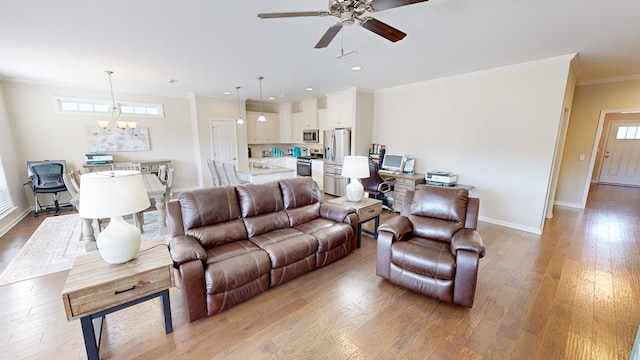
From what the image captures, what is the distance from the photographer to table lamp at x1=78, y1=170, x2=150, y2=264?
5.16 feet

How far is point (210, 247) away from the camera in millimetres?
2385

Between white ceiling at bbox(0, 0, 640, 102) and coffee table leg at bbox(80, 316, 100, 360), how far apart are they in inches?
96.7

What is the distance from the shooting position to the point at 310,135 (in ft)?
23.7

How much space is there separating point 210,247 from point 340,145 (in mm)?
4187

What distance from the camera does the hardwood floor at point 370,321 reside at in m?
1.73

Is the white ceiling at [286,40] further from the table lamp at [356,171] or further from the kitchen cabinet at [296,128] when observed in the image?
the kitchen cabinet at [296,128]

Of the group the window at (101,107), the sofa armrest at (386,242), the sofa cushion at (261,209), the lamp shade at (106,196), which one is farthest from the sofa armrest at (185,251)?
the window at (101,107)

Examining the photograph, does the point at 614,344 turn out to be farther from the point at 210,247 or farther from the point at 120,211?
the point at 120,211

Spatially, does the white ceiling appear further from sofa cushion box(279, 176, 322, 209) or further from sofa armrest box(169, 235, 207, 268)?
sofa armrest box(169, 235, 207, 268)

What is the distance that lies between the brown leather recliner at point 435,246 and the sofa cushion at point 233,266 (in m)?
1.21

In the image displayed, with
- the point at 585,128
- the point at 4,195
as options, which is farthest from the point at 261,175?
the point at 585,128

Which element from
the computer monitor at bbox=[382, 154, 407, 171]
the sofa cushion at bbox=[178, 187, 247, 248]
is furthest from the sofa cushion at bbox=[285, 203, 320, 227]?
the computer monitor at bbox=[382, 154, 407, 171]

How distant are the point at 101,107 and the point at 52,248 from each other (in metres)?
3.62

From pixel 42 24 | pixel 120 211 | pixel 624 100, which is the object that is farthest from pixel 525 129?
pixel 42 24
